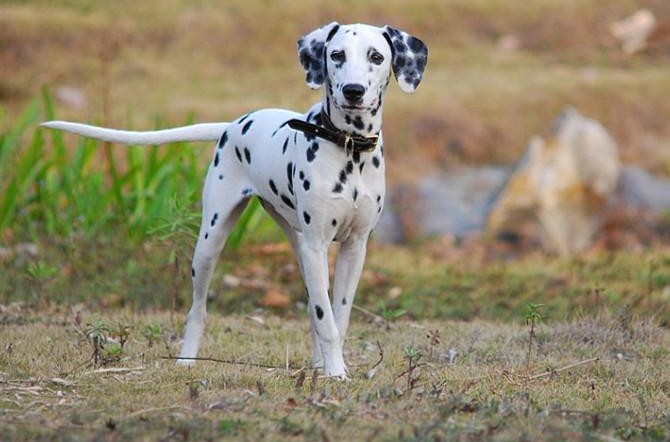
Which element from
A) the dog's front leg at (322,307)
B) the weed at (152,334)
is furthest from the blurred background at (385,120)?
the dog's front leg at (322,307)

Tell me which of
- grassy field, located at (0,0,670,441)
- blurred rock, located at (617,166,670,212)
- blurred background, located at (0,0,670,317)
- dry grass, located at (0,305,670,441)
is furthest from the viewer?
blurred rock, located at (617,166,670,212)

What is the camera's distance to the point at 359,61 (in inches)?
198

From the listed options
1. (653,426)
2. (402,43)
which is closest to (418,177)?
(402,43)

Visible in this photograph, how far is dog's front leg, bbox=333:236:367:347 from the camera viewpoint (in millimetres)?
5473

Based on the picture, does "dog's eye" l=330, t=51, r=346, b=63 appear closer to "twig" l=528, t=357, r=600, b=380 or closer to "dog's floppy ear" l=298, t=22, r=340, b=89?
"dog's floppy ear" l=298, t=22, r=340, b=89

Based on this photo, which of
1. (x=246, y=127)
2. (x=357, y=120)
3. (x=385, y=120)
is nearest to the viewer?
(x=357, y=120)

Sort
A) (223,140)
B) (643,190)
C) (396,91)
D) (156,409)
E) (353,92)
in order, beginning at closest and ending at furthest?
(156,409) < (353,92) < (223,140) < (643,190) < (396,91)

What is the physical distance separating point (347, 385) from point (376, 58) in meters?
1.40

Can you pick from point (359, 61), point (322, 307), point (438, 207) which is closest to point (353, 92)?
point (359, 61)

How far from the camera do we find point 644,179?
12.8 meters

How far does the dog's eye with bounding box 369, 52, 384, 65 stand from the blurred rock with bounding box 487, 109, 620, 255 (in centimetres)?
666

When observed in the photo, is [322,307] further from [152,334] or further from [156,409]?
[152,334]

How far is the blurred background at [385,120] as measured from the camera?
8.87 meters

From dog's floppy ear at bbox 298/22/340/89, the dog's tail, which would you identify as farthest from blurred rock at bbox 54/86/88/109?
dog's floppy ear at bbox 298/22/340/89
